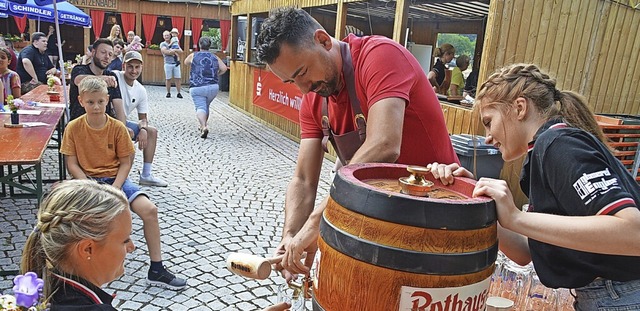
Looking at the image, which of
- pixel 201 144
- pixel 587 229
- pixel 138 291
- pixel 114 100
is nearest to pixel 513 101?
pixel 587 229

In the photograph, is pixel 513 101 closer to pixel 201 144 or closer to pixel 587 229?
pixel 587 229

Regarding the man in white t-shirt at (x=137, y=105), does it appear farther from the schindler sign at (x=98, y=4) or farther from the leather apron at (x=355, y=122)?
the schindler sign at (x=98, y=4)

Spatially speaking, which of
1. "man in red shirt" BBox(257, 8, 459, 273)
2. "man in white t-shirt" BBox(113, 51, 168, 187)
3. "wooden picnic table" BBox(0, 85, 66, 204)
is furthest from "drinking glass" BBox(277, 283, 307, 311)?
"man in white t-shirt" BBox(113, 51, 168, 187)

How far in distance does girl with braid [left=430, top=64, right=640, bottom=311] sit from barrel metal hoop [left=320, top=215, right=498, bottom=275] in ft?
0.47

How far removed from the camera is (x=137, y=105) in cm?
615

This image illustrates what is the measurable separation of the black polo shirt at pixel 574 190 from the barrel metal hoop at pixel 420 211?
263 mm

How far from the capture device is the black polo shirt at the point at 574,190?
1137mm

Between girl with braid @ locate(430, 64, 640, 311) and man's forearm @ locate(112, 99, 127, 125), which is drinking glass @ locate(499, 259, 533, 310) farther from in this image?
man's forearm @ locate(112, 99, 127, 125)

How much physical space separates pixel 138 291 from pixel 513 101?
318cm

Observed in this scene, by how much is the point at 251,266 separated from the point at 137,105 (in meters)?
5.26

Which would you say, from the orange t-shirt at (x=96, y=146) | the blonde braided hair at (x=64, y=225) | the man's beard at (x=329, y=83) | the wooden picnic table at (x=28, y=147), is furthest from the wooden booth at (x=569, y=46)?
the wooden picnic table at (x=28, y=147)

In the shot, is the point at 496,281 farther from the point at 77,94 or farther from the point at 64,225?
the point at 77,94

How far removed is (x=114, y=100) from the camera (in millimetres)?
5324

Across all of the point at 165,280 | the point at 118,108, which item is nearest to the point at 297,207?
the point at 165,280
